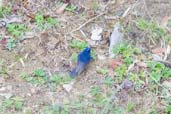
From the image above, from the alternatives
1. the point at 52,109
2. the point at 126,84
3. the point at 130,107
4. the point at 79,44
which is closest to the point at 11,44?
the point at 79,44

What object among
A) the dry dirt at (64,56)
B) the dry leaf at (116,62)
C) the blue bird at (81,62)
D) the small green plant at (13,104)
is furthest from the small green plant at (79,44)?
the small green plant at (13,104)

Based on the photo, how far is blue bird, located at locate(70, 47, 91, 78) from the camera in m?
3.87

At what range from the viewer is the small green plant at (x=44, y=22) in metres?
4.21

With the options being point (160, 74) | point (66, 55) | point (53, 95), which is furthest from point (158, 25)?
point (53, 95)

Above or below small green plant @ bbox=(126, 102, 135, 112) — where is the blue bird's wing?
above

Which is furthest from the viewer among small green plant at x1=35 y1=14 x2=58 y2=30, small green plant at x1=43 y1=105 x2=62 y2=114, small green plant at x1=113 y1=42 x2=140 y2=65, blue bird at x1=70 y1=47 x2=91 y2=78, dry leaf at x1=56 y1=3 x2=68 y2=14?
dry leaf at x1=56 y1=3 x2=68 y2=14

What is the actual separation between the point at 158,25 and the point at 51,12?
913 mm

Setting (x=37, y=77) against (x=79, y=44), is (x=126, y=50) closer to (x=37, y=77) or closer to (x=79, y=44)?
(x=79, y=44)

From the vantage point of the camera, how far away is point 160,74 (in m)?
3.87

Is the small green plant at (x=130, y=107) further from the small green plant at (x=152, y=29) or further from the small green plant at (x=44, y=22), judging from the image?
the small green plant at (x=44, y=22)

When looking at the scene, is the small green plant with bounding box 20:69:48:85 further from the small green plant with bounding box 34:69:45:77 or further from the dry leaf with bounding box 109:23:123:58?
the dry leaf with bounding box 109:23:123:58

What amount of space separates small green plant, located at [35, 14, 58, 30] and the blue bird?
1.55ft

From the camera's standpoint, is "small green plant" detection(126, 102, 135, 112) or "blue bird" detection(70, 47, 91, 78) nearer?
"small green plant" detection(126, 102, 135, 112)

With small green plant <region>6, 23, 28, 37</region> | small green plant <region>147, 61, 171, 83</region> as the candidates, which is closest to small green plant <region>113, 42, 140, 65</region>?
small green plant <region>147, 61, 171, 83</region>
